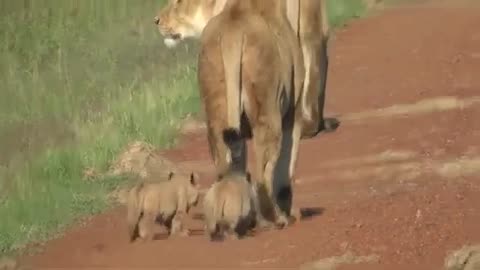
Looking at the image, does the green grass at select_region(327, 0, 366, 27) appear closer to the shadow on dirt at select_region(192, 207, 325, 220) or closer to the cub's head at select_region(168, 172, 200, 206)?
the shadow on dirt at select_region(192, 207, 325, 220)

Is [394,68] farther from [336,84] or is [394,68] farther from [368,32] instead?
[368,32]

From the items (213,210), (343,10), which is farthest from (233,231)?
(343,10)

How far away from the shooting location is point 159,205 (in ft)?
32.6

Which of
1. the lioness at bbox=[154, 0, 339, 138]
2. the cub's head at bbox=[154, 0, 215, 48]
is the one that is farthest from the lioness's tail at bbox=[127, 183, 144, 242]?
the cub's head at bbox=[154, 0, 215, 48]

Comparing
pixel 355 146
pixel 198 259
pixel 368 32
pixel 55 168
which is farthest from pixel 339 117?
pixel 368 32

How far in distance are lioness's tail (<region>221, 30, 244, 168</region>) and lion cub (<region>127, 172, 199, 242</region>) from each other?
0.58 metres

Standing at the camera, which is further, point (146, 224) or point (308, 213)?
point (308, 213)

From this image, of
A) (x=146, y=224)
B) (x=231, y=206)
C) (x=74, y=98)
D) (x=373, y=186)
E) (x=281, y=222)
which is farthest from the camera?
(x=74, y=98)

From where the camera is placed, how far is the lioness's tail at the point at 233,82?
30.9ft

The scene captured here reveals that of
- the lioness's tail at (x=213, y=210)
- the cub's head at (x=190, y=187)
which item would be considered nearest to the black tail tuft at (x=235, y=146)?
the lioness's tail at (x=213, y=210)

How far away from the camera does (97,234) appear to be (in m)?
10.7

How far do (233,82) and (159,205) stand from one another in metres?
0.95

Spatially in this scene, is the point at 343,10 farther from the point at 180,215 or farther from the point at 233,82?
the point at 233,82

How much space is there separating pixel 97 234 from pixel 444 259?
9.90 ft
